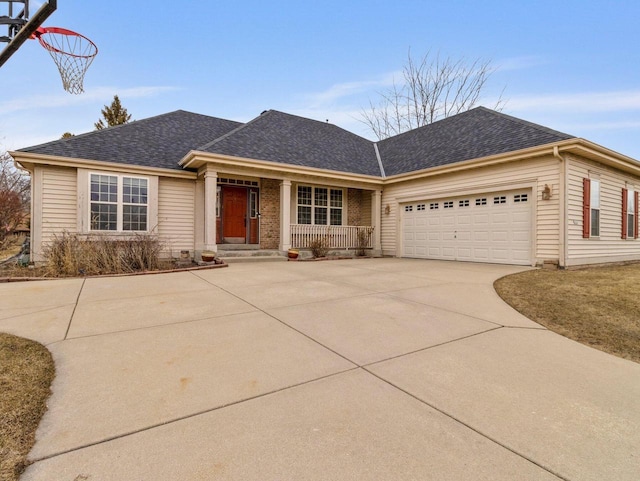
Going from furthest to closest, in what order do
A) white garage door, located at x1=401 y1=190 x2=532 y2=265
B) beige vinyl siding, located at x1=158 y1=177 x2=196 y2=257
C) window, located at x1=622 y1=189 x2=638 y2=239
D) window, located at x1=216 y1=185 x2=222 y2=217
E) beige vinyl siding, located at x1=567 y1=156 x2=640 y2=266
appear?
window, located at x1=216 y1=185 x2=222 y2=217 < beige vinyl siding, located at x1=158 y1=177 x2=196 y2=257 < window, located at x1=622 y1=189 x2=638 y2=239 < white garage door, located at x1=401 y1=190 x2=532 y2=265 < beige vinyl siding, located at x1=567 y1=156 x2=640 y2=266

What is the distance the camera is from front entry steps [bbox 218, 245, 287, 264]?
10141mm

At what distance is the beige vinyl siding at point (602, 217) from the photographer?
27.7 ft

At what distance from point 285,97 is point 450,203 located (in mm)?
15612

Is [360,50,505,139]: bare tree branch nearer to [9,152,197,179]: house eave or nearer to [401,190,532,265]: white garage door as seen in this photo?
[401,190,532,265]: white garage door

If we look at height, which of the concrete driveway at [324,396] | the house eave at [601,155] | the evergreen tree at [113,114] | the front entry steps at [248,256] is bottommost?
the concrete driveway at [324,396]

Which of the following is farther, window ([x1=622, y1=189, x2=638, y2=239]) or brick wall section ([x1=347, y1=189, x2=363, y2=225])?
brick wall section ([x1=347, y1=189, x2=363, y2=225])

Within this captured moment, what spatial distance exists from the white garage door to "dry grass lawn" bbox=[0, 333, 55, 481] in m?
10.4

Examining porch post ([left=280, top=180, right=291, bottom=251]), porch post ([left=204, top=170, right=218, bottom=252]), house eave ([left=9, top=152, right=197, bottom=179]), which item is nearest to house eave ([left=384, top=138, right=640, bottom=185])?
porch post ([left=280, top=180, right=291, bottom=251])

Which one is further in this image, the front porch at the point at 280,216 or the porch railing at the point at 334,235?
the porch railing at the point at 334,235

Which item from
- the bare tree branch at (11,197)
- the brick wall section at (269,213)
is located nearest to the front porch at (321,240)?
the brick wall section at (269,213)

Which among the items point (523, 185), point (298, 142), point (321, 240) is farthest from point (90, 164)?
point (523, 185)

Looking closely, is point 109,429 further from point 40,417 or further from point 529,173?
point 529,173

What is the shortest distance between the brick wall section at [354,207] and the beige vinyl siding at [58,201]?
984 centimetres

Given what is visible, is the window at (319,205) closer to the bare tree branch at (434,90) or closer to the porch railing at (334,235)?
the porch railing at (334,235)
